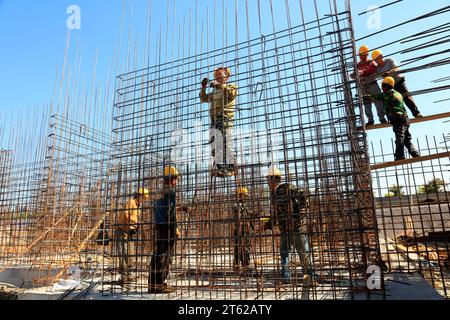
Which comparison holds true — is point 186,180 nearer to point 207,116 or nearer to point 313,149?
point 207,116

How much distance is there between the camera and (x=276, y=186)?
4.35 m

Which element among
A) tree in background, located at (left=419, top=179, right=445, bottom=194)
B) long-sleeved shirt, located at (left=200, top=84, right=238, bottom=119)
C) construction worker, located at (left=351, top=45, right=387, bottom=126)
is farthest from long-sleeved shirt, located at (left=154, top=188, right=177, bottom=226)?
tree in background, located at (left=419, top=179, right=445, bottom=194)

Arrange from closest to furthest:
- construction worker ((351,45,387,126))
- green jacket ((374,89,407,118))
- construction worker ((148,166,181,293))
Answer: construction worker ((148,166,181,293)), green jacket ((374,89,407,118)), construction worker ((351,45,387,126))

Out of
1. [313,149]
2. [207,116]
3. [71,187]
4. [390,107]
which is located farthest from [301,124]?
[71,187]

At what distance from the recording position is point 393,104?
476cm

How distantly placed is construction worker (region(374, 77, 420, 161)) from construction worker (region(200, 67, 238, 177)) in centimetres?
225

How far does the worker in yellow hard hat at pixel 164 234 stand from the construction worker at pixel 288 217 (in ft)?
4.10

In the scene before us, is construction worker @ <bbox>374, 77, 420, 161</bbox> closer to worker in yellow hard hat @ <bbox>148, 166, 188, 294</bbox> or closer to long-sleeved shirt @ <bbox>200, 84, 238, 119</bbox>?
long-sleeved shirt @ <bbox>200, 84, 238, 119</bbox>

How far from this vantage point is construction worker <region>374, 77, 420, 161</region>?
460 centimetres

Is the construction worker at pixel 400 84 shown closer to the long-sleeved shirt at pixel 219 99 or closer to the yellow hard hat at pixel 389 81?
the yellow hard hat at pixel 389 81

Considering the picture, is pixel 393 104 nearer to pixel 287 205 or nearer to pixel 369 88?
pixel 369 88

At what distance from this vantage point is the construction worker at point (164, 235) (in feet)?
13.8
